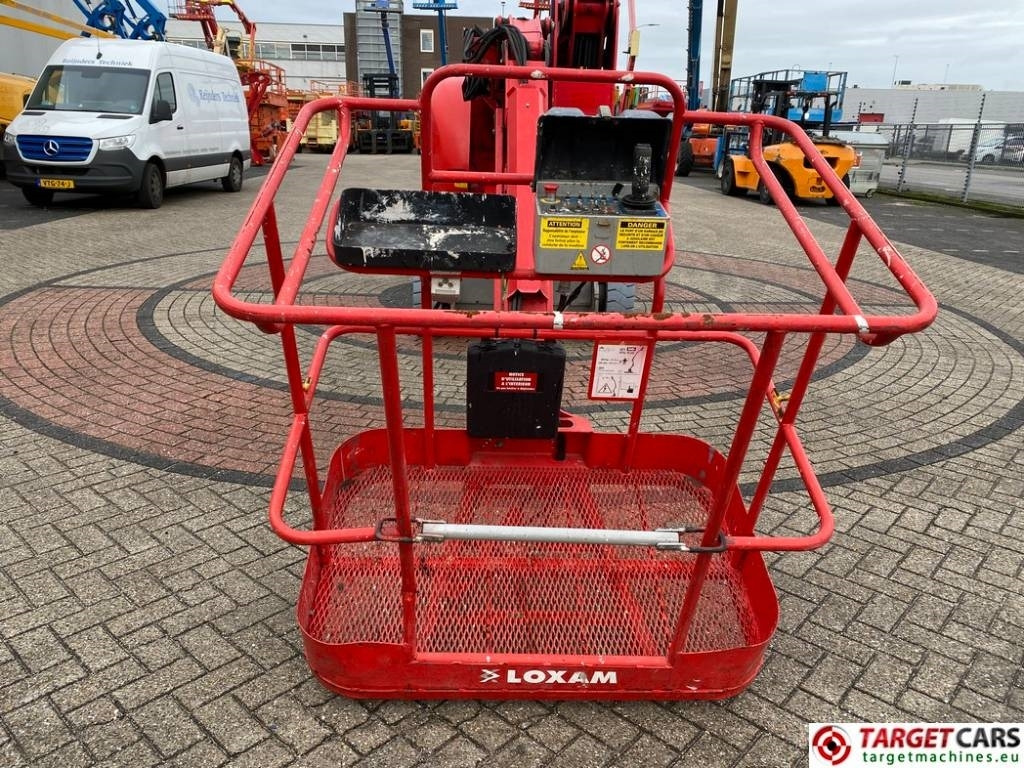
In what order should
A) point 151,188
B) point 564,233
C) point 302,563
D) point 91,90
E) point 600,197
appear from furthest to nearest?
point 151,188
point 91,90
point 302,563
point 600,197
point 564,233

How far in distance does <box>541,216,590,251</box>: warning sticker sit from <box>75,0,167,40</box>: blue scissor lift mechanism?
20.6 metres

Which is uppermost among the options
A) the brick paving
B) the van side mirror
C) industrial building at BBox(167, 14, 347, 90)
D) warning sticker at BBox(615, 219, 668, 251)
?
industrial building at BBox(167, 14, 347, 90)

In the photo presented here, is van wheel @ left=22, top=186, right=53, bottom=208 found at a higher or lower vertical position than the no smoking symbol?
lower

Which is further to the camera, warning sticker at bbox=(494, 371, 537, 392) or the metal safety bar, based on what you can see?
warning sticker at bbox=(494, 371, 537, 392)

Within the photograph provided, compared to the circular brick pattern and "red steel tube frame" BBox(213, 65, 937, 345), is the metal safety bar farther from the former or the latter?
the circular brick pattern

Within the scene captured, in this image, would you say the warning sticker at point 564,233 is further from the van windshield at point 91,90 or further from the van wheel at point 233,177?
the van wheel at point 233,177

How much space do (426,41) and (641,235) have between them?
162 ft

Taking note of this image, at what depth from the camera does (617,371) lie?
302cm

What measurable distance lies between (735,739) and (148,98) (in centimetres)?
1250

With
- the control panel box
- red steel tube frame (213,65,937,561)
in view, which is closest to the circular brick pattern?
red steel tube frame (213,65,937,561)

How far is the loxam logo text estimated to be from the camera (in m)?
2.20

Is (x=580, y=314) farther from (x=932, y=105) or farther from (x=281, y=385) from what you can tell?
(x=932, y=105)

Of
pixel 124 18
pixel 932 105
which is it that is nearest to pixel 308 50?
pixel 124 18

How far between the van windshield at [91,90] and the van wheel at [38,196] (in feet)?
4.21
